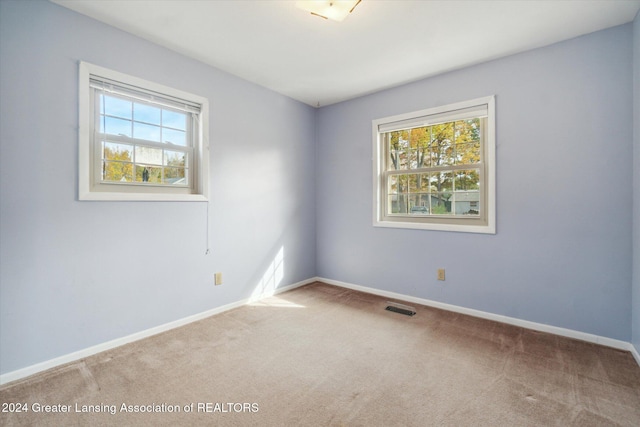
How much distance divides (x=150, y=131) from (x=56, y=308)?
1610mm

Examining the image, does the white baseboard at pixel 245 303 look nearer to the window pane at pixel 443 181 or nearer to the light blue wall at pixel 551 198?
the light blue wall at pixel 551 198

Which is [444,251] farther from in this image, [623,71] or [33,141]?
[33,141]

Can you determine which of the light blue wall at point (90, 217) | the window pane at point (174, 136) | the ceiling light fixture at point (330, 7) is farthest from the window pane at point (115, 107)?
the ceiling light fixture at point (330, 7)

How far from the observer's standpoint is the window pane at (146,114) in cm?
265

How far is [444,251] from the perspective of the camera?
3285mm

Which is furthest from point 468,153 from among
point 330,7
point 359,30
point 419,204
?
point 330,7

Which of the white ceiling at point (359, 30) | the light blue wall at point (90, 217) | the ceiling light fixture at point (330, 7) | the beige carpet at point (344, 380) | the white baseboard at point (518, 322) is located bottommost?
the beige carpet at point (344, 380)

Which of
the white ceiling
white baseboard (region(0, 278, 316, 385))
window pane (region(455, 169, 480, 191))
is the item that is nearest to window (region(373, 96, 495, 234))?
window pane (region(455, 169, 480, 191))

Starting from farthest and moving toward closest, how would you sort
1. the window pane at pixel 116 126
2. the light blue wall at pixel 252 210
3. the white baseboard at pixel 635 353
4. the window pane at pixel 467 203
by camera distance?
the window pane at pixel 467 203 → the window pane at pixel 116 126 → the white baseboard at pixel 635 353 → the light blue wall at pixel 252 210

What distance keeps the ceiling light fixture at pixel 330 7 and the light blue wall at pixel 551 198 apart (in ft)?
5.59

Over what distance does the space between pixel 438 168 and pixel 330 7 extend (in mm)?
2102

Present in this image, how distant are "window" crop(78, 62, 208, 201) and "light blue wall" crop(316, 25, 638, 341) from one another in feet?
7.93

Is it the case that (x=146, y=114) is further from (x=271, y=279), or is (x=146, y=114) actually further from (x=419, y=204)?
(x=419, y=204)

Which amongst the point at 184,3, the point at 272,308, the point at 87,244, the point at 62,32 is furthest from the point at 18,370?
the point at 184,3
